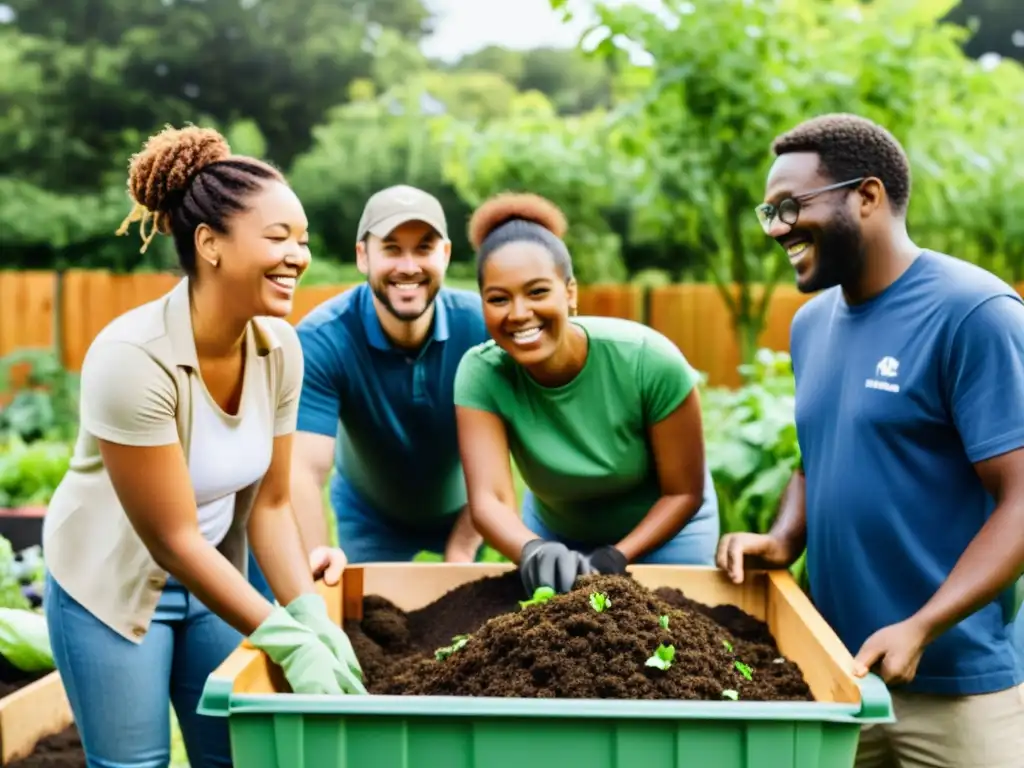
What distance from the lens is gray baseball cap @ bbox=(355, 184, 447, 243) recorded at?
3260 millimetres

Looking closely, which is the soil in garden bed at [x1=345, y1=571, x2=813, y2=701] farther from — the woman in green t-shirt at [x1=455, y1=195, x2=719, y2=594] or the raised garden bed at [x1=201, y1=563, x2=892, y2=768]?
the woman in green t-shirt at [x1=455, y1=195, x2=719, y2=594]

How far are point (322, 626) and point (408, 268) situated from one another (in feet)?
4.13

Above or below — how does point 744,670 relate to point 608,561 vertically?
below

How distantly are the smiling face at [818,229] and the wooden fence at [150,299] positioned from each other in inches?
367

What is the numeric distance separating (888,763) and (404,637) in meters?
1.04

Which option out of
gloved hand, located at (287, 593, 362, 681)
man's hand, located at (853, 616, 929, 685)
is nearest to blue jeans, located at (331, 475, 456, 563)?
gloved hand, located at (287, 593, 362, 681)

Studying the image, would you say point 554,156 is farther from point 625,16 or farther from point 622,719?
point 622,719

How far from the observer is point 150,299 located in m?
11.8

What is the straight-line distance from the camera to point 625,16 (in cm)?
770

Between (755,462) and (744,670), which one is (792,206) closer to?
(744,670)

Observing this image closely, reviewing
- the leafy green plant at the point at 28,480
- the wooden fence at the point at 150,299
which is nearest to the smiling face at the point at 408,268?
the leafy green plant at the point at 28,480

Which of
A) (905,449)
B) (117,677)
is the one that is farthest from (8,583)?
(905,449)

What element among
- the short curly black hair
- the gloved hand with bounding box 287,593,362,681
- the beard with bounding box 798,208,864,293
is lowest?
the gloved hand with bounding box 287,593,362,681

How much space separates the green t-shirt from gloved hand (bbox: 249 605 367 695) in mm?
838
